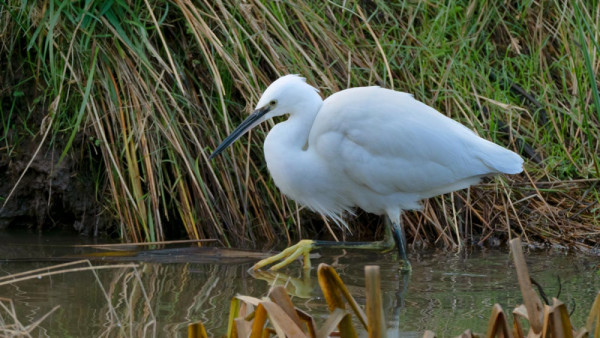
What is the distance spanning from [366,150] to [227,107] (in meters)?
1.15

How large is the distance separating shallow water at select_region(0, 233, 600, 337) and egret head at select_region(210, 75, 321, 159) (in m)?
0.67

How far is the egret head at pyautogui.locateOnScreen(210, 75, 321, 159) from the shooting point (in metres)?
4.09

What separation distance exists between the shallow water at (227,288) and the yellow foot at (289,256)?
6 cm

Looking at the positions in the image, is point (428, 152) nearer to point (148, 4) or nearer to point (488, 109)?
point (488, 109)

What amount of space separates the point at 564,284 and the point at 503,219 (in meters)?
1.05

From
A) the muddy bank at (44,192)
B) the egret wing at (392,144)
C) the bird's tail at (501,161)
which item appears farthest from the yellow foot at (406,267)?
the muddy bank at (44,192)

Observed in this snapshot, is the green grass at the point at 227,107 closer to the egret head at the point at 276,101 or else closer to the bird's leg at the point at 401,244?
the bird's leg at the point at 401,244

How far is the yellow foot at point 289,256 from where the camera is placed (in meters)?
3.98

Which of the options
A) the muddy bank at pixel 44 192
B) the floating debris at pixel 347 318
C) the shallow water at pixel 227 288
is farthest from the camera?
the muddy bank at pixel 44 192

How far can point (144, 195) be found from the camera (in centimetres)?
465

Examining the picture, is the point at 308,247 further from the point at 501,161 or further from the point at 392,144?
the point at 501,161

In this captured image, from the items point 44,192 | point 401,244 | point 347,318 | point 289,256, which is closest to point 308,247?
point 289,256

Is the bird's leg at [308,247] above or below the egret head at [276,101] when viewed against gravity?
below

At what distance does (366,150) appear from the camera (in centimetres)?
413
